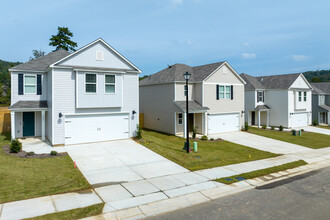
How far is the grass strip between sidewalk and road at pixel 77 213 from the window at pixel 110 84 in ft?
36.0

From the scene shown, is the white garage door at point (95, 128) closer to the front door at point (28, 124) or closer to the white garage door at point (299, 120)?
the front door at point (28, 124)

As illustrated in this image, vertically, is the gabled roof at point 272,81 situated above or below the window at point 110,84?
above

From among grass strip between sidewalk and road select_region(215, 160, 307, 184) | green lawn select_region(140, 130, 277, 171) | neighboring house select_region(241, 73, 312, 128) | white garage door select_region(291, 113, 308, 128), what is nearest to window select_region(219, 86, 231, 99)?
green lawn select_region(140, 130, 277, 171)

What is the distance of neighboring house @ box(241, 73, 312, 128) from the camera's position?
31.7 m

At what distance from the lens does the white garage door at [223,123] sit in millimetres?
24953

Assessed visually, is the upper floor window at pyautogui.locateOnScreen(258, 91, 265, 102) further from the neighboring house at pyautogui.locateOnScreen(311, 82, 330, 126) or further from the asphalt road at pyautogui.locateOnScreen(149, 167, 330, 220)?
the asphalt road at pyautogui.locateOnScreen(149, 167, 330, 220)

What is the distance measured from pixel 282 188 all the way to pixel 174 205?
5.13 metres

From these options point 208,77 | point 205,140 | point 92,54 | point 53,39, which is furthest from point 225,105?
point 53,39

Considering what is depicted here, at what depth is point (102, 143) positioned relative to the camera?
57.2ft

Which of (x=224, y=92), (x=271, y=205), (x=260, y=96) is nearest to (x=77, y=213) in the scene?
(x=271, y=205)

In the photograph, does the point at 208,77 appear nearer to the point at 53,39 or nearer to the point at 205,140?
the point at 205,140

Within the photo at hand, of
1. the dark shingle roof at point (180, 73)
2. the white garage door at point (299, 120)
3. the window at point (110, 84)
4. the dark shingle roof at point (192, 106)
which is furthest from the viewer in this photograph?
the white garage door at point (299, 120)

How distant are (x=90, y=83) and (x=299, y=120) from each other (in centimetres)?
2978

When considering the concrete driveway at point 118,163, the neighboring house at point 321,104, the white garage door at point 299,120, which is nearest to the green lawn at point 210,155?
the concrete driveway at point 118,163
